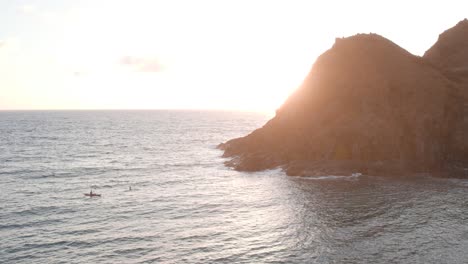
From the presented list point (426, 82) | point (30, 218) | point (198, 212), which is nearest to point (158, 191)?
point (198, 212)

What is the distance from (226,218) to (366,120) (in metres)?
46.6

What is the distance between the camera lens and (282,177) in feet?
248

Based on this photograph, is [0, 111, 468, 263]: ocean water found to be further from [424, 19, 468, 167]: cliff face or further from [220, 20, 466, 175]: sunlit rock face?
[424, 19, 468, 167]: cliff face

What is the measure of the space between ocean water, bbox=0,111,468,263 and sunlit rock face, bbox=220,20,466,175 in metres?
8.22

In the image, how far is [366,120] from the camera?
8400 centimetres

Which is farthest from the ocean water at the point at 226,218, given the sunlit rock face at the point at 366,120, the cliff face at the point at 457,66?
the cliff face at the point at 457,66

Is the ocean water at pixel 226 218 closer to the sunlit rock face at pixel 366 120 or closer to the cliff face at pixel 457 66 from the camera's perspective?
the sunlit rock face at pixel 366 120

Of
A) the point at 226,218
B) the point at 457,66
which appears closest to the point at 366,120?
the point at 457,66

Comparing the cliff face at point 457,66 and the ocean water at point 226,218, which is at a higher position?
the cliff face at point 457,66

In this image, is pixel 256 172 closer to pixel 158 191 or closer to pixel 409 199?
pixel 158 191

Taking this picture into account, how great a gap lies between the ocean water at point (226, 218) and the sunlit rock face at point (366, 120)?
8215 millimetres

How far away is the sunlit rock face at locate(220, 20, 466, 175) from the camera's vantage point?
267ft

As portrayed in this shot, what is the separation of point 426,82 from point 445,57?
22.4 metres

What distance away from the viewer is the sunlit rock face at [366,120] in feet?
267
